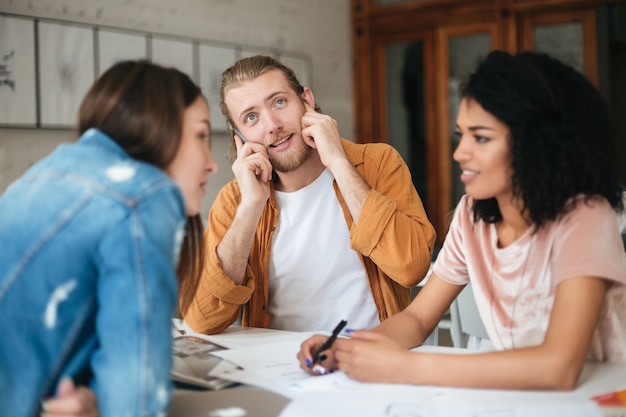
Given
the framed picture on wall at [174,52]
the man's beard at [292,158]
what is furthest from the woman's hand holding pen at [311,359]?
the framed picture on wall at [174,52]

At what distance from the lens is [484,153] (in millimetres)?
1269

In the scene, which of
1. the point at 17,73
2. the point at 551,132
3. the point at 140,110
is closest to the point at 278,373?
the point at 140,110

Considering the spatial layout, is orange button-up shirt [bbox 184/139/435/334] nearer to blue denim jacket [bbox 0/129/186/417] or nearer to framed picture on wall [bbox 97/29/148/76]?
blue denim jacket [bbox 0/129/186/417]

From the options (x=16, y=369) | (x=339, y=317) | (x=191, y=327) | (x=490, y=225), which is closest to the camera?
(x=16, y=369)

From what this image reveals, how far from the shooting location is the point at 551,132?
3.95 ft

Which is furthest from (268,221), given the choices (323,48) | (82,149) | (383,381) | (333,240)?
(323,48)

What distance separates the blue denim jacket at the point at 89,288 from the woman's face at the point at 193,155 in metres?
0.14

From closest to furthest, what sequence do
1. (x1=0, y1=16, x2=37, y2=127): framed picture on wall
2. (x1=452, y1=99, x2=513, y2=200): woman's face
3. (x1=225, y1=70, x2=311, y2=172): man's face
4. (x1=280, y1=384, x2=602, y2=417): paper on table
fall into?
1. (x1=280, y1=384, x2=602, y2=417): paper on table
2. (x1=452, y1=99, x2=513, y2=200): woman's face
3. (x1=225, y1=70, x2=311, y2=172): man's face
4. (x1=0, y1=16, x2=37, y2=127): framed picture on wall

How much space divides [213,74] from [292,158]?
8.98 feet

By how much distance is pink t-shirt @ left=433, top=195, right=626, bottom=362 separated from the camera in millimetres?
1170

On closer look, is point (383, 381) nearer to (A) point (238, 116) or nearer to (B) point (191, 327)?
(B) point (191, 327)

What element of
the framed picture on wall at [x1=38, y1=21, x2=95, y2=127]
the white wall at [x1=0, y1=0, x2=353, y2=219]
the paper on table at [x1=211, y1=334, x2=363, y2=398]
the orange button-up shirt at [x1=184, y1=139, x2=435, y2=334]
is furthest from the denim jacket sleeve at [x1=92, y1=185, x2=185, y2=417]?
the framed picture on wall at [x1=38, y1=21, x2=95, y2=127]

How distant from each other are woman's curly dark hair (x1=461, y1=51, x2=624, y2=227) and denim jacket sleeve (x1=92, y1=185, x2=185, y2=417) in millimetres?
680

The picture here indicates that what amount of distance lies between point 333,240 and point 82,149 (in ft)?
3.50
